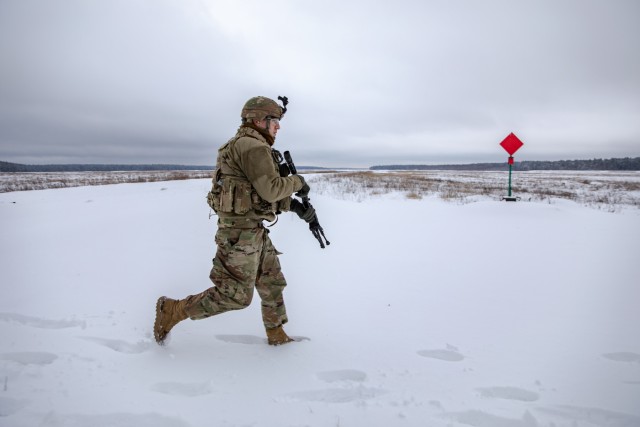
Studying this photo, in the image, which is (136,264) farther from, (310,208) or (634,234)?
(634,234)

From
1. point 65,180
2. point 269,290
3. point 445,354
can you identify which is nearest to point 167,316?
point 269,290

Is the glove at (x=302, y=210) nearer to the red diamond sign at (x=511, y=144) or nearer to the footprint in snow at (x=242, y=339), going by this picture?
the footprint in snow at (x=242, y=339)

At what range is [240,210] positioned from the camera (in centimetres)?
217

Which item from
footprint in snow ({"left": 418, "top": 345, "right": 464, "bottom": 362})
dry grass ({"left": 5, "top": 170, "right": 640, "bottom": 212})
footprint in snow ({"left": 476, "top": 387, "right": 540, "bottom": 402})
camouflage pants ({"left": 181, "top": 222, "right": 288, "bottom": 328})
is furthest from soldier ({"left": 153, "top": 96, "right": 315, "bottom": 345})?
dry grass ({"left": 5, "top": 170, "right": 640, "bottom": 212})

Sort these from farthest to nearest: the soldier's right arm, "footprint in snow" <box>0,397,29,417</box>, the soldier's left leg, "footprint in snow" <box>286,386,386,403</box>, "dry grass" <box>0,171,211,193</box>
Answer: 1. "dry grass" <box>0,171,211,193</box>
2. the soldier's left leg
3. the soldier's right arm
4. "footprint in snow" <box>286,386,386,403</box>
5. "footprint in snow" <box>0,397,29,417</box>

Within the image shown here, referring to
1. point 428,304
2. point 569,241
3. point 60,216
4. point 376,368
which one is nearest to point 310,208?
point 376,368

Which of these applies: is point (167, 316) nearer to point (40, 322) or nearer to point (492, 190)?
point (40, 322)

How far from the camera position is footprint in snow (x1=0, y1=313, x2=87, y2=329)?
259 centimetres

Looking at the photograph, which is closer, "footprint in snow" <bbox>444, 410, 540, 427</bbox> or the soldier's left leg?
"footprint in snow" <bbox>444, 410, 540, 427</bbox>

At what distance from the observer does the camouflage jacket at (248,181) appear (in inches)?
81.7

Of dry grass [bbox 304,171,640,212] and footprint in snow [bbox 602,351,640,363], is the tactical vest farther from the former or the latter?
dry grass [bbox 304,171,640,212]

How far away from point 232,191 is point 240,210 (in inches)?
5.7

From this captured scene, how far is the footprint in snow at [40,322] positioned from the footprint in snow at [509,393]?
3115mm

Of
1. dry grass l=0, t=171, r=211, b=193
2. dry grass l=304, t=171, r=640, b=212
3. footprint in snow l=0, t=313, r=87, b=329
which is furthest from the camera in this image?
dry grass l=0, t=171, r=211, b=193
